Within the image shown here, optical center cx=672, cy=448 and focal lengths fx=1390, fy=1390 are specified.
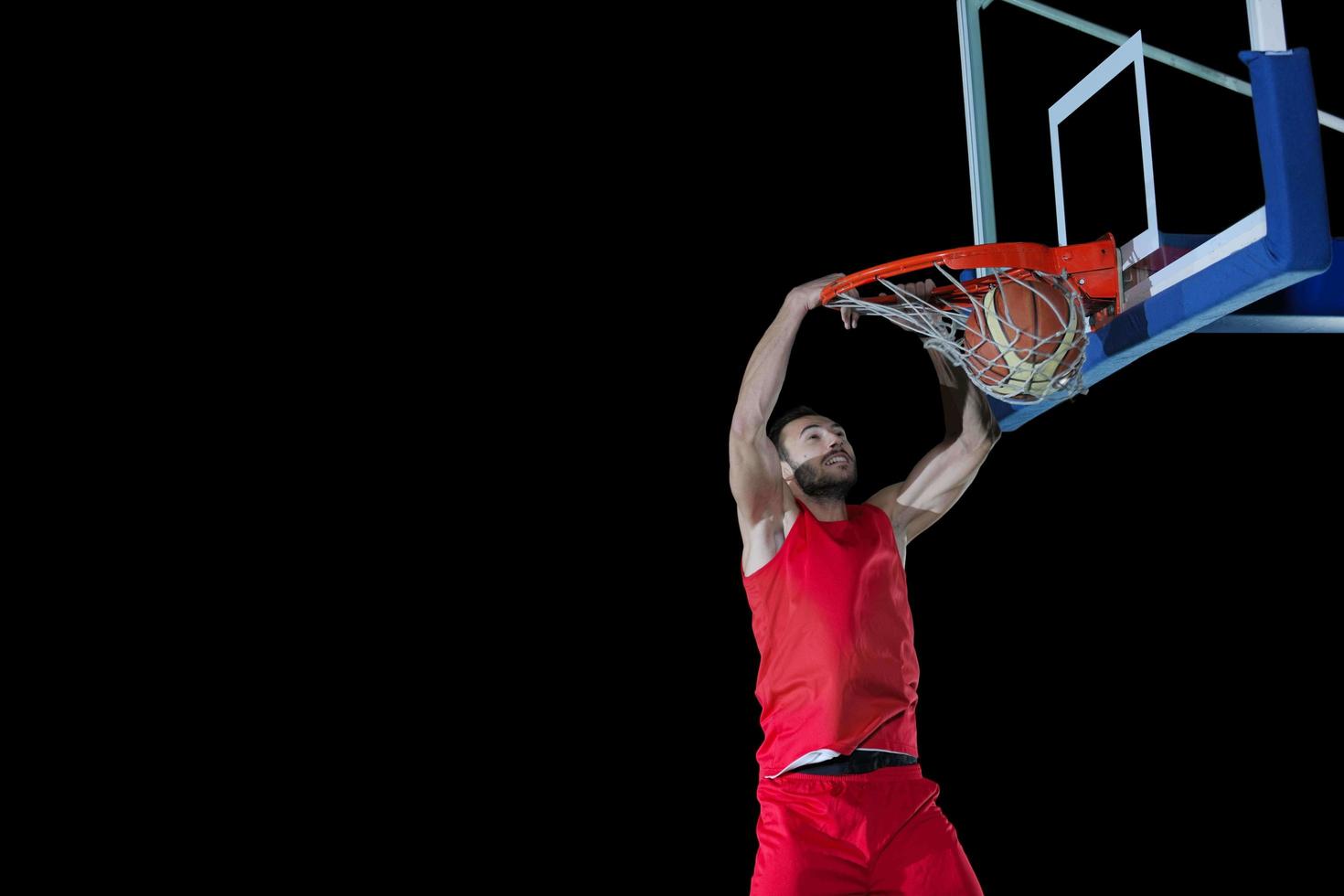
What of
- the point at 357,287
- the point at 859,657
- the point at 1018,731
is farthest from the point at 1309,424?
the point at 357,287

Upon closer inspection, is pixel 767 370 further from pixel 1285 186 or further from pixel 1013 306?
pixel 1285 186

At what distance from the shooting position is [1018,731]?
16.1ft

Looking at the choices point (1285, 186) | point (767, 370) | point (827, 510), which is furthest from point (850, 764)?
point (1285, 186)

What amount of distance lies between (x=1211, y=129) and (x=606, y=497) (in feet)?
7.45

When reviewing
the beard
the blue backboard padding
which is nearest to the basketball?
the blue backboard padding

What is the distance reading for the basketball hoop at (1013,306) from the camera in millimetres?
2754

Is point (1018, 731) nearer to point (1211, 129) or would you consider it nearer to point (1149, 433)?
point (1149, 433)

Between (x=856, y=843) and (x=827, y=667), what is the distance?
378 millimetres

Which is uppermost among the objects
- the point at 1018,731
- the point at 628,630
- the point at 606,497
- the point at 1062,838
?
the point at 606,497

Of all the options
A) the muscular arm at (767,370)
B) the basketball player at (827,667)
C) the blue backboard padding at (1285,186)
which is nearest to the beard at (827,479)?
the basketball player at (827,667)

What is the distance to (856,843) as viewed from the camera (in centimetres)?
293

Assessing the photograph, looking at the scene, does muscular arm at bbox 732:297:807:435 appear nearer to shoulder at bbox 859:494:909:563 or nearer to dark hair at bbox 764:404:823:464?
dark hair at bbox 764:404:823:464

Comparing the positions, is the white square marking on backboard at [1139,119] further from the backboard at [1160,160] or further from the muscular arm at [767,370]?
the muscular arm at [767,370]

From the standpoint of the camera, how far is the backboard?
2.34m
